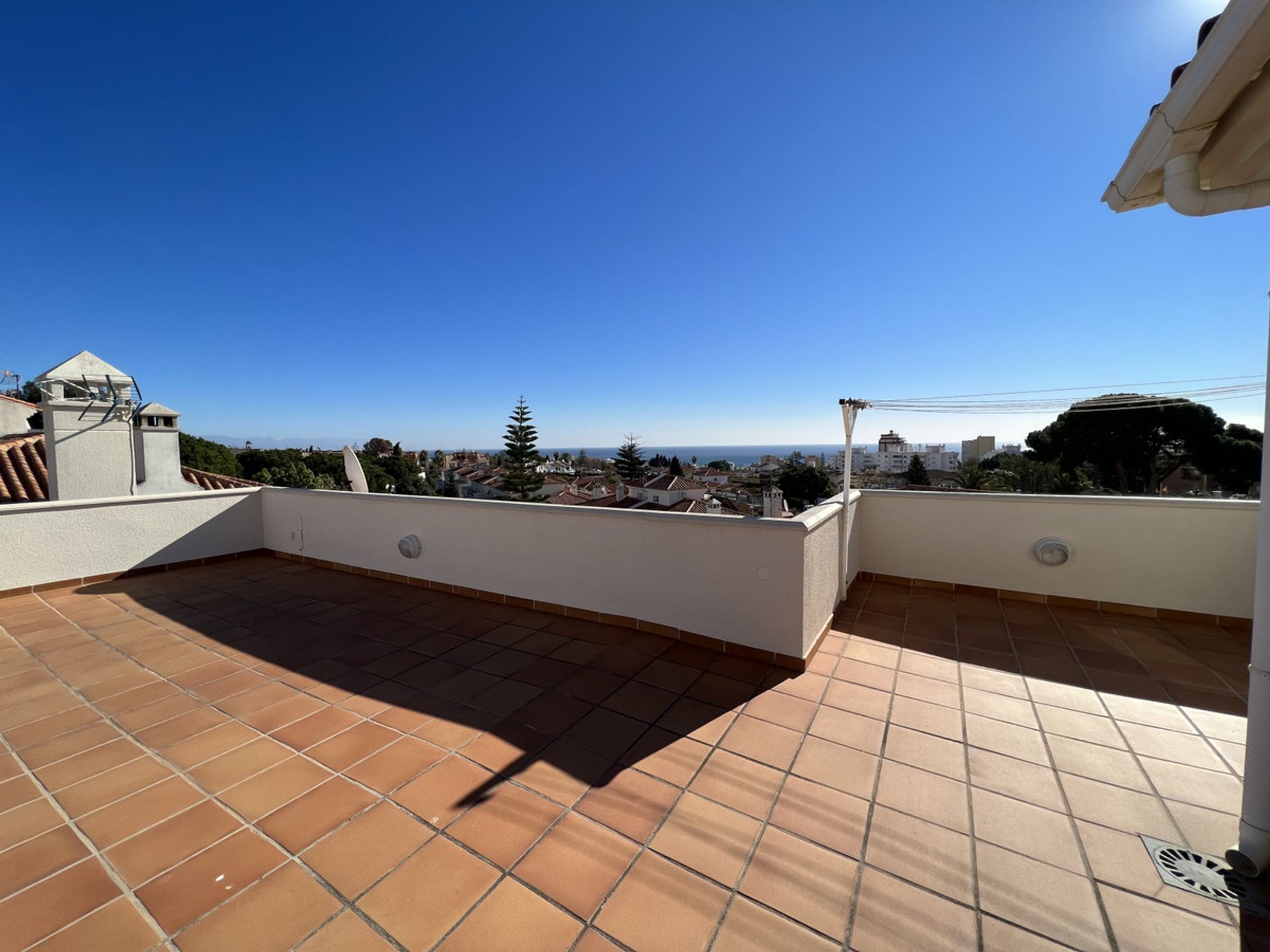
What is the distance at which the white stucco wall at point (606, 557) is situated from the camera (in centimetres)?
262

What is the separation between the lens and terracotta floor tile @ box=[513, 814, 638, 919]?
1.27 meters

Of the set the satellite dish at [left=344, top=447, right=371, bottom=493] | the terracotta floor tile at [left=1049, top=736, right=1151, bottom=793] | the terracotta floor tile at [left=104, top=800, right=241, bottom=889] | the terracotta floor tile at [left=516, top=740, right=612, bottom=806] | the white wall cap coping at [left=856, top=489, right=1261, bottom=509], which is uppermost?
the satellite dish at [left=344, top=447, right=371, bottom=493]

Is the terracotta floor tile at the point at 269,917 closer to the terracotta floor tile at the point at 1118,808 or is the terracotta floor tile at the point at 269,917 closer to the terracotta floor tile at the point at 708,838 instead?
the terracotta floor tile at the point at 708,838

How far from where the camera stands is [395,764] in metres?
1.83

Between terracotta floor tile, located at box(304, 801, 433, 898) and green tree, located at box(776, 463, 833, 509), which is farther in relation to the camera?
green tree, located at box(776, 463, 833, 509)

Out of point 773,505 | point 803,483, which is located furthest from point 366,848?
point 803,483

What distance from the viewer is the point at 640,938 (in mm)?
1152

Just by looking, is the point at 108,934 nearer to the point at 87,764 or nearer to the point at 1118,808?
the point at 87,764

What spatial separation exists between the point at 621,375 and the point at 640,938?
2905 cm

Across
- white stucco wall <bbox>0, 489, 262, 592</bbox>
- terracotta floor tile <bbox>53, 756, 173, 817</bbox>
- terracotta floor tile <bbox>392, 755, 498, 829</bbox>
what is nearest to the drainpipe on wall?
terracotta floor tile <bbox>392, 755, 498, 829</bbox>

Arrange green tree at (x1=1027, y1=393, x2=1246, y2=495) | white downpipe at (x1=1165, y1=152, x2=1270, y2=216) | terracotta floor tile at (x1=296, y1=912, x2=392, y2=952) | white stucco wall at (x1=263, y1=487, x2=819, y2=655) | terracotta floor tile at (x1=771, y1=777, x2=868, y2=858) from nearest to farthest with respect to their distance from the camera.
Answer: terracotta floor tile at (x1=296, y1=912, x2=392, y2=952) < terracotta floor tile at (x1=771, y1=777, x2=868, y2=858) < white downpipe at (x1=1165, y1=152, x2=1270, y2=216) < white stucco wall at (x1=263, y1=487, x2=819, y2=655) < green tree at (x1=1027, y1=393, x2=1246, y2=495)

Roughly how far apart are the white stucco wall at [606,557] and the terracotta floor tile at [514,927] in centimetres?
176

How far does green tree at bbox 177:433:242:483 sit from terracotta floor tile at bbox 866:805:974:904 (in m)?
27.9

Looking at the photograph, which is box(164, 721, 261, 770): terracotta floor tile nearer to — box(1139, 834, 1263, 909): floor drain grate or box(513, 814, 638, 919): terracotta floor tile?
box(513, 814, 638, 919): terracotta floor tile
